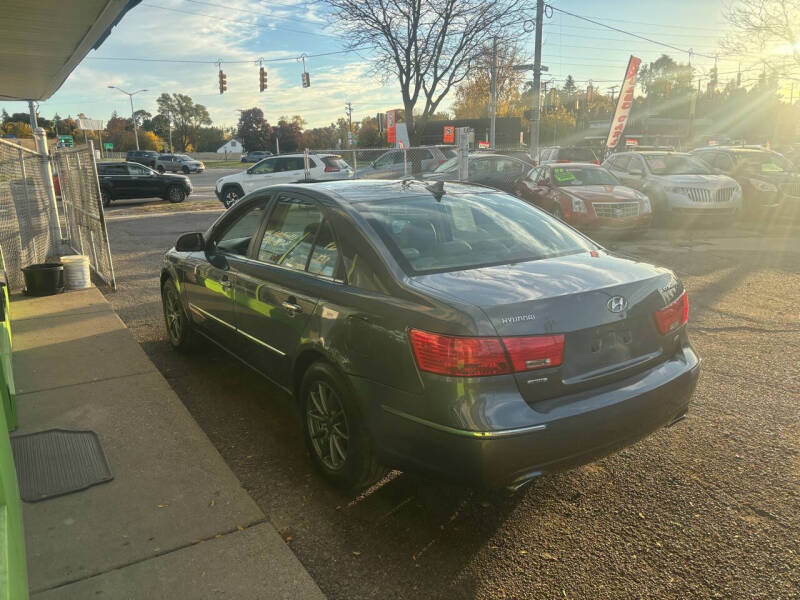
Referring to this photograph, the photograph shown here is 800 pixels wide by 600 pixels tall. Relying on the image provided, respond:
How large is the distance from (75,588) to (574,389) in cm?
224

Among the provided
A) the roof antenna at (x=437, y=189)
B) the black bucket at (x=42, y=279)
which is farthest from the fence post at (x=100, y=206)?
the roof antenna at (x=437, y=189)

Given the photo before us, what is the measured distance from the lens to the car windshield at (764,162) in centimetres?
1498

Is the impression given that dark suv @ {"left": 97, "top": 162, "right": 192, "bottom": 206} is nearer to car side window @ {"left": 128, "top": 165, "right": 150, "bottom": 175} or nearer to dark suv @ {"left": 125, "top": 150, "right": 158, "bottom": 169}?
Result: car side window @ {"left": 128, "top": 165, "right": 150, "bottom": 175}

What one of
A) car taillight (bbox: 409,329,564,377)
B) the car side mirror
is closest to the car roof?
the car side mirror

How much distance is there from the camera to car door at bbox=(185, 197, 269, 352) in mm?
4168

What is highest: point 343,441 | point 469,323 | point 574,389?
point 469,323

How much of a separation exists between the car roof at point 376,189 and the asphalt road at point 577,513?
160 centimetres

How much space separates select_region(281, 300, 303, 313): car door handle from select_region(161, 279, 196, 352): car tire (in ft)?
6.43

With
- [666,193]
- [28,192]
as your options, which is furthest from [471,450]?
[666,193]

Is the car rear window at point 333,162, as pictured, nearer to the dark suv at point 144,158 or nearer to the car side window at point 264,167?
the car side window at point 264,167

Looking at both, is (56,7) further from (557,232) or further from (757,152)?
(757,152)

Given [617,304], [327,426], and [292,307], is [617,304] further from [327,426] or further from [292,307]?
Answer: [292,307]

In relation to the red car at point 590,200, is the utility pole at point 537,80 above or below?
above

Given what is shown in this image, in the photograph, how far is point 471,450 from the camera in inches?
93.7
